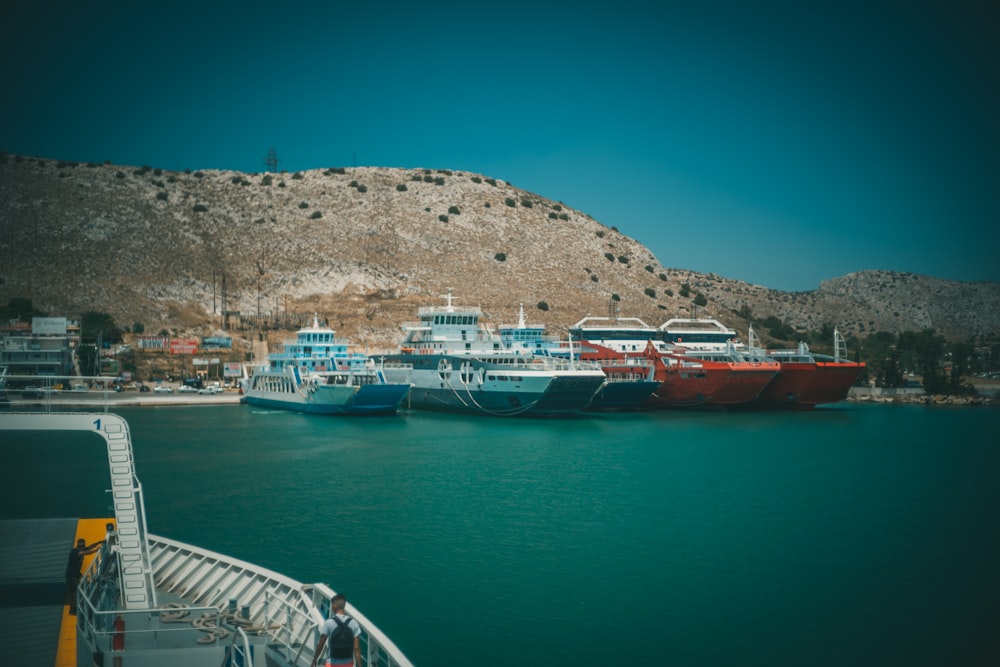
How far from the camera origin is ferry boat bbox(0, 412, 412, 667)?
539 inches

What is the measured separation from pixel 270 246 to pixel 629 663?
115 m

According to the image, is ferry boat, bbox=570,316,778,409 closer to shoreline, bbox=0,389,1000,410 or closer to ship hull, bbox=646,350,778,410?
ship hull, bbox=646,350,778,410

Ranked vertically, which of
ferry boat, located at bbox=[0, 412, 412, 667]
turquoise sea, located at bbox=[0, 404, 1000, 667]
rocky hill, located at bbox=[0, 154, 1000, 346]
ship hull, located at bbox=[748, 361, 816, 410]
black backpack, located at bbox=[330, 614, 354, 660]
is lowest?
turquoise sea, located at bbox=[0, 404, 1000, 667]

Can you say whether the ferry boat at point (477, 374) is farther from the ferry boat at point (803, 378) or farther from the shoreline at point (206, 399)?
the shoreline at point (206, 399)

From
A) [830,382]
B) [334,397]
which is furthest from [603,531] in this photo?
[830,382]

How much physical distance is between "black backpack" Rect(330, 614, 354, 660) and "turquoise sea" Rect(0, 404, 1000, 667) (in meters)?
7.26

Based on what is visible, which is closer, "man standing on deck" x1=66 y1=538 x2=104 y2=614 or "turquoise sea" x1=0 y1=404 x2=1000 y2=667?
"man standing on deck" x1=66 y1=538 x2=104 y2=614

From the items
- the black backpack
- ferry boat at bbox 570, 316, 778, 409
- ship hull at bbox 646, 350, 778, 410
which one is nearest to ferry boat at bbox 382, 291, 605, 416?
ferry boat at bbox 570, 316, 778, 409

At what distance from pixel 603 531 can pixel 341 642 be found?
19101 mm

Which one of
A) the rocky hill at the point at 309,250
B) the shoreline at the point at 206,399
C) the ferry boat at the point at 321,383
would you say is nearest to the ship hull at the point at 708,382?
the ferry boat at the point at 321,383

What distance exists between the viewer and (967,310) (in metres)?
172

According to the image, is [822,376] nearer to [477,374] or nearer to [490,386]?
[490,386]

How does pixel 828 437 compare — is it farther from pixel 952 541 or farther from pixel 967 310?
pixel 967 310

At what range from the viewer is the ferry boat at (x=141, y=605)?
13.7 meters
